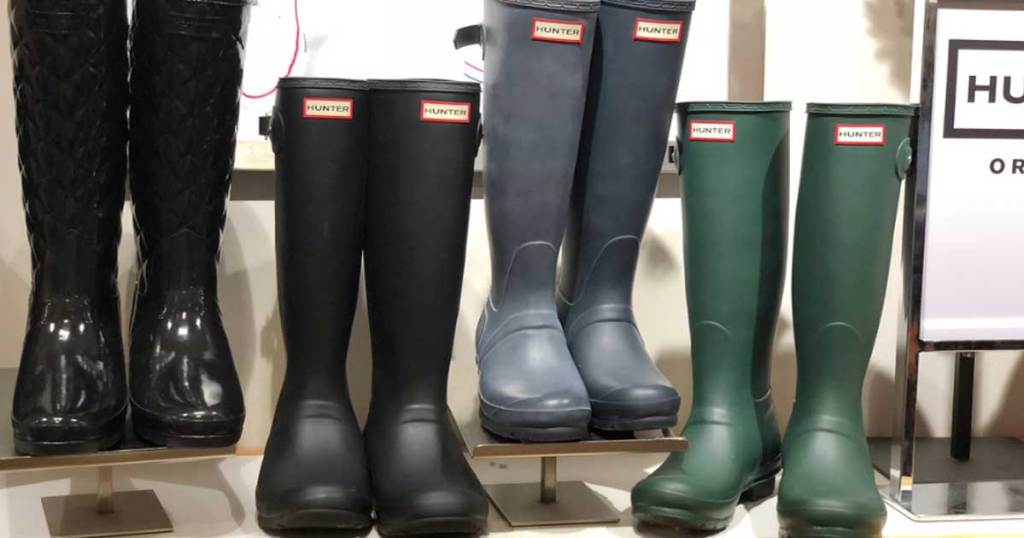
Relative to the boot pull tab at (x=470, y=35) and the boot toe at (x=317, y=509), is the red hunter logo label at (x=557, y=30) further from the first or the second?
the boot toe at (x=317, y=509)

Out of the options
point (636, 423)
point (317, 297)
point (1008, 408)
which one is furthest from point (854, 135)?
point (1008, 408)

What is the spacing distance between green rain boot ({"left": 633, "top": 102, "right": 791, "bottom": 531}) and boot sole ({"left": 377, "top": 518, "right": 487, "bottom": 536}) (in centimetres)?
20

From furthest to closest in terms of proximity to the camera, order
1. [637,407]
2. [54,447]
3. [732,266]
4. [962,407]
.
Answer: [962,407] < [732,266] < [637,407] < [54,447]

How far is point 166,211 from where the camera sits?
1290 mm

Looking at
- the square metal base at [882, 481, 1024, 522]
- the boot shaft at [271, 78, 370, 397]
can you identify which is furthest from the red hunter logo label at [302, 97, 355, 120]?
the square metal base at [882, 481, 1024, 522]

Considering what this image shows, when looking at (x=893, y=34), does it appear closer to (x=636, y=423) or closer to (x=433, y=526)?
(x=636, y=423)

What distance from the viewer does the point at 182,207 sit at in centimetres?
129

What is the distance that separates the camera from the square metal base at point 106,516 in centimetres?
130

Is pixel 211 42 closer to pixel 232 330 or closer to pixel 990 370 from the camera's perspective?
pixel 232 330

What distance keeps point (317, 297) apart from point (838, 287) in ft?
1.88

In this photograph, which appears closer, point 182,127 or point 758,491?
point 182,127

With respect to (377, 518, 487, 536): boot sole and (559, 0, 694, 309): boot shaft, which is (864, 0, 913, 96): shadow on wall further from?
(377, 518, 487, 536): boot sole

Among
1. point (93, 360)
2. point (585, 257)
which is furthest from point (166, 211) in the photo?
point (585, 257)

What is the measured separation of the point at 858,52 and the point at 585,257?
0.60m
